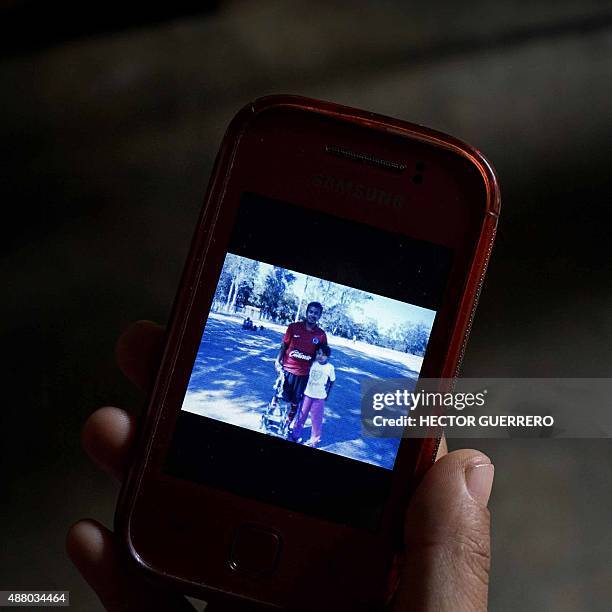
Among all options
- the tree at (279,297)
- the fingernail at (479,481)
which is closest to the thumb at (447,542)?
the fingernail at (479,481)

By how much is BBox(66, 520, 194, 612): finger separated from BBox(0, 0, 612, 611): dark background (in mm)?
168

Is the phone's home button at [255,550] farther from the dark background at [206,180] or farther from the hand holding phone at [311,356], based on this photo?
the dark background at [206,180]

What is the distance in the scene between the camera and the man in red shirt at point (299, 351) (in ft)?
1.57

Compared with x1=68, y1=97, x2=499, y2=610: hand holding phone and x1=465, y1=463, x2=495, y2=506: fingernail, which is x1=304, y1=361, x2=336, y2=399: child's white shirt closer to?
x1=68, y1=97, x2=499, y2=610: hand holding phone

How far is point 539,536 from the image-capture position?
2.20 feet

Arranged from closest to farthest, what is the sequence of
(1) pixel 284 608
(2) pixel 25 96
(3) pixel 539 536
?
(1) pixel 284 608 < (3) pixel 539 536 < (2) pixel 25 96

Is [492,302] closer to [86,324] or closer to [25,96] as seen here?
[86,324]

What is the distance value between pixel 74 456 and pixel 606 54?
2.17ft

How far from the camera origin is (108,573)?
50 centimetres

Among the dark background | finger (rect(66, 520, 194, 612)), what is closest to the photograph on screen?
finger (rect(66, 520, 194, 612))

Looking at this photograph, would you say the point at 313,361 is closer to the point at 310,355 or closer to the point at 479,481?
the point at 310,355

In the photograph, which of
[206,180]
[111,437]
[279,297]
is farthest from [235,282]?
[206,180]

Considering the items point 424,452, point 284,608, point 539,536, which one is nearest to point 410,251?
point 424,452

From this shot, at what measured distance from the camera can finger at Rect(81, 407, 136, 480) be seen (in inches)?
20.7
